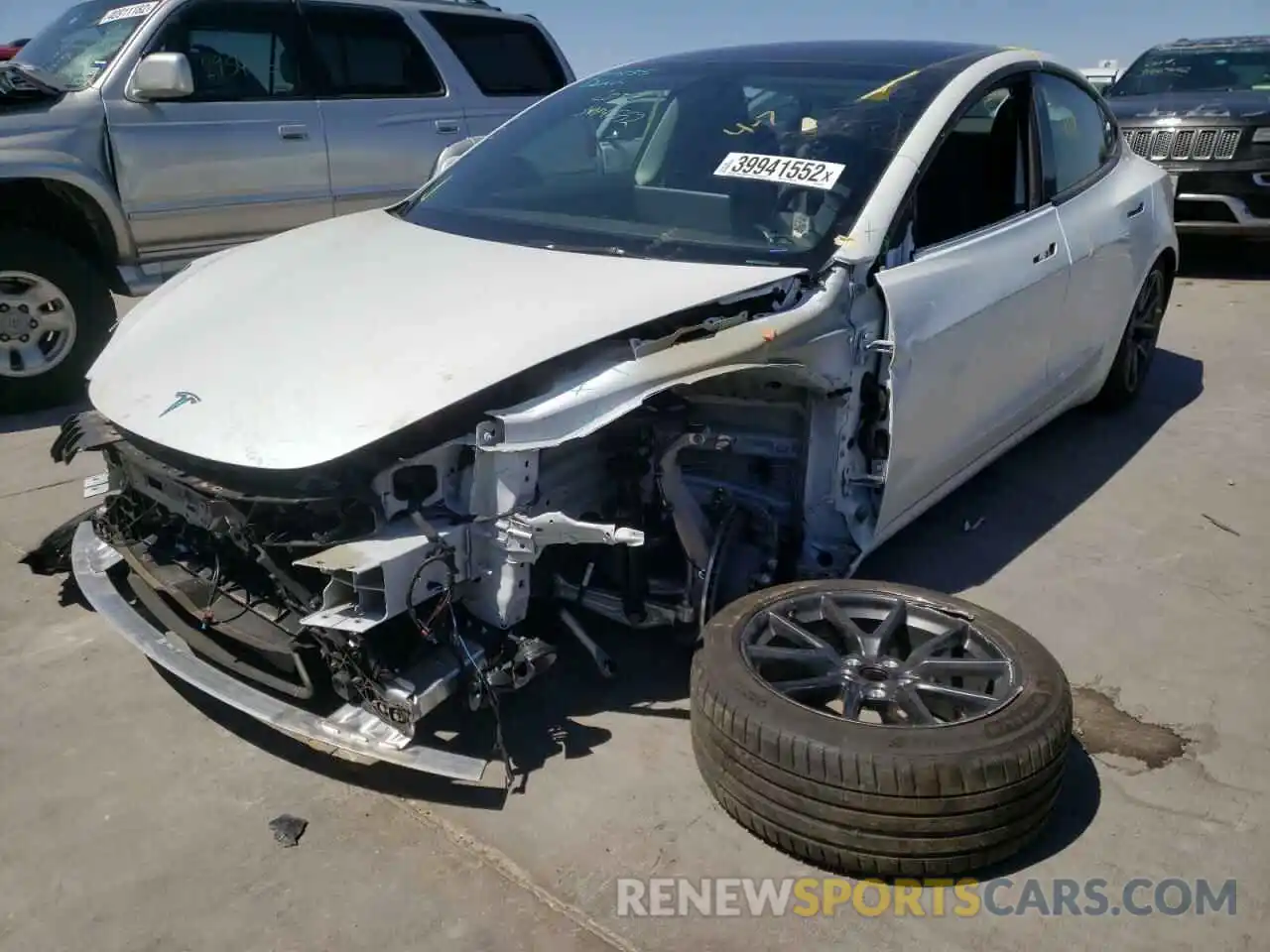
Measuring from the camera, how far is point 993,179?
402 cm

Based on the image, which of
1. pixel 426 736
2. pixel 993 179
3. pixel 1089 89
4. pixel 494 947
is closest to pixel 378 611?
pixel 426 736

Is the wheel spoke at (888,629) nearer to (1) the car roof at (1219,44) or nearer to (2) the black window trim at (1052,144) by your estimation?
(2) the black window trim at (1052,144)

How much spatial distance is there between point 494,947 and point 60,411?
458 centimetres

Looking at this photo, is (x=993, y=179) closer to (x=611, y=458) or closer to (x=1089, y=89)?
(x=1089, y=89)

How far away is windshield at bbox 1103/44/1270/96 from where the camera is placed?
380 inches

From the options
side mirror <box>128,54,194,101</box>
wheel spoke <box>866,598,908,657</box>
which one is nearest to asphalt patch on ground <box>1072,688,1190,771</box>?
wheel spoke <box>866,598,908,657</box>

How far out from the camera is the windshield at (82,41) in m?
5.97

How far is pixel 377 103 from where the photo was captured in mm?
6898

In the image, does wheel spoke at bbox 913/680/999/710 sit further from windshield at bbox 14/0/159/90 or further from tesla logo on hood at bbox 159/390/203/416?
windshield at bbox 14/0/159/90

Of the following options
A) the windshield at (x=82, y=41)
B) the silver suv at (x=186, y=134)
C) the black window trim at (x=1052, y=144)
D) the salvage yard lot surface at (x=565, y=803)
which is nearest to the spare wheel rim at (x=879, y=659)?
the salvage yard lot surface at (x=565, y=803)

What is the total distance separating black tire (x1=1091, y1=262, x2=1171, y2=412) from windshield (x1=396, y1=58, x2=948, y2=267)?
2.12 meters

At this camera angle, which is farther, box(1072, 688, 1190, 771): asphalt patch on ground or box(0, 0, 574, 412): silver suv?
box(0, 0, 574, 412): silver suv

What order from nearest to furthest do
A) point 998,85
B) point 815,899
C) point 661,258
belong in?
point 815,899 < point 661,258 < point 998,85

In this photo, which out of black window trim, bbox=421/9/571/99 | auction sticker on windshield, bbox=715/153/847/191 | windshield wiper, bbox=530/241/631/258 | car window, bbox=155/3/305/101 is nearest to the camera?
windshield wiper, bbox=530/241/631/258
